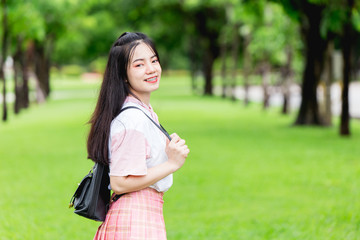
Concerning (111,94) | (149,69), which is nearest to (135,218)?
(111,94)

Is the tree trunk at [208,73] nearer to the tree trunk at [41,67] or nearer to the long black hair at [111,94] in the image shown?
the tree trunk at [41,67]

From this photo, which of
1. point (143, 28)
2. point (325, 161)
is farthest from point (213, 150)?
point (143, 28)

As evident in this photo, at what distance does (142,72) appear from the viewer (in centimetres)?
288

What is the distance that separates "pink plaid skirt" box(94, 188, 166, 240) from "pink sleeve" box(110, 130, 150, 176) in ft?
0.61

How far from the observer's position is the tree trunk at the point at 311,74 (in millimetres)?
18656

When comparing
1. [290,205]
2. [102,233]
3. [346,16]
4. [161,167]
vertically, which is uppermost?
[346,16]

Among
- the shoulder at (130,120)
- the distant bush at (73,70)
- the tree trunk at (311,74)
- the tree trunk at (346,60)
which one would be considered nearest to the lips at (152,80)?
the shoulder at (130,120)

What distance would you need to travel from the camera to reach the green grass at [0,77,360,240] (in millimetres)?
7031

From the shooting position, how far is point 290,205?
8.23 m

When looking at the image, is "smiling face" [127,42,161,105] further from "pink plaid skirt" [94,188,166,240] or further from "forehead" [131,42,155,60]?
"pink plaid skirt" [94,188,166,240]

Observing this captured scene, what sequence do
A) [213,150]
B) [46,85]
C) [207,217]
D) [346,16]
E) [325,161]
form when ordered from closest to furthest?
[207,217], [325,161], [213,150], [346,16], [46,85]

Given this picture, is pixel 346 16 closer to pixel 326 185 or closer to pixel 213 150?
pixel 213 150

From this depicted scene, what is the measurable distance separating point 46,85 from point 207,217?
3346 cm

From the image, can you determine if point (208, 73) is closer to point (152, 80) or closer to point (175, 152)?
point (152, 80)
